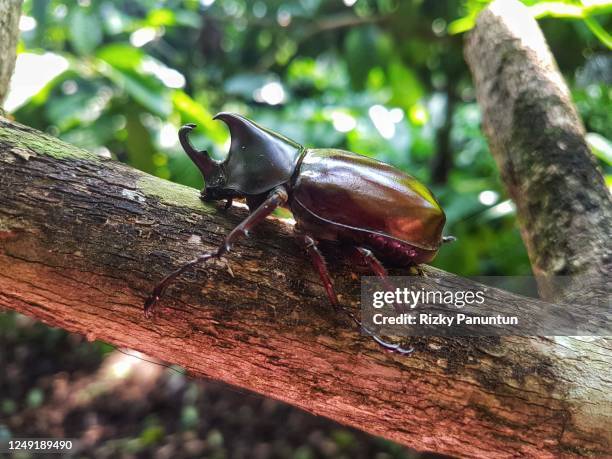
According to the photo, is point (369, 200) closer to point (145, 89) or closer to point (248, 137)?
point (248, 137)

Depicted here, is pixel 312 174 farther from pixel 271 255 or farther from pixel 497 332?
pixel 497 332

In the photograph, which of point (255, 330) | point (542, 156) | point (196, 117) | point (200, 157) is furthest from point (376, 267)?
point (196, 117)

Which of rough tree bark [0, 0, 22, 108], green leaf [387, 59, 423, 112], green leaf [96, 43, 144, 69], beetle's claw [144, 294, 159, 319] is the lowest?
beetle's claw [144, 294, 159, 319]

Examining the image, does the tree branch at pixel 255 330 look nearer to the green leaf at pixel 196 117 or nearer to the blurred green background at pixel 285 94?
the blurred green background at pixel 285 94

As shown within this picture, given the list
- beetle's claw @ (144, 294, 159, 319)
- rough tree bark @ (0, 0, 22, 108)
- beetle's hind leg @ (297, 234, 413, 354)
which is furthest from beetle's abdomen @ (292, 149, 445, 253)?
rough tree bark @ (0, 0, 22, 108)

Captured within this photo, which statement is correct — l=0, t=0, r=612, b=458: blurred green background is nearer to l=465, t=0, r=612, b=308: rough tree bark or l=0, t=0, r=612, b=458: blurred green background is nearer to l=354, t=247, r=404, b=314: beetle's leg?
l=465, t=0, r=612, b=308: rough tree bark

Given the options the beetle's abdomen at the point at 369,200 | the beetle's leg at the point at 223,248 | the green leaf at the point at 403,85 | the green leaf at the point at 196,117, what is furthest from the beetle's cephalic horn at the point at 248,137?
the green leaf at the point at 403,85

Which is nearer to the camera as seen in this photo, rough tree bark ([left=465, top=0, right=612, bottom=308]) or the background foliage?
rough tree bark ([left=465, top=0, right=612, bottom=308])

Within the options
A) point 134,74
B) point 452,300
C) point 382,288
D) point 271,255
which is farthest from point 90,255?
point 134,74
